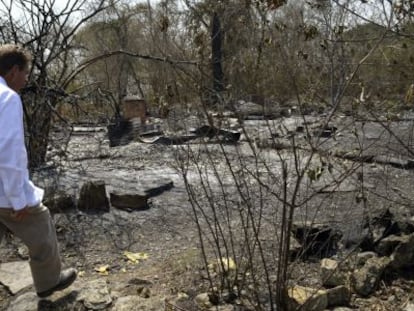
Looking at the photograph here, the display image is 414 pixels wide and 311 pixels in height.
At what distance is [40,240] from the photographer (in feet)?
12.1

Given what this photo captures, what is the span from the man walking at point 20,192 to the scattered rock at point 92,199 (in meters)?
2.11

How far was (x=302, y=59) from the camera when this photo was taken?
148 inches

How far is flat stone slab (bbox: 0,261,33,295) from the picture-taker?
4.30m

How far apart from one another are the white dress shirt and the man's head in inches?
8.9

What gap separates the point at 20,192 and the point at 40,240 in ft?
1.96

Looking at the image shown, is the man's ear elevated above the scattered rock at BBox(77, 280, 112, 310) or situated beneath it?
elevated above

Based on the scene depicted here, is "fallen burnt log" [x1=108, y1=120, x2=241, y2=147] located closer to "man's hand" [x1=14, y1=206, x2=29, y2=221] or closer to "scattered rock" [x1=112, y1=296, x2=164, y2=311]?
"scattered rock" [x1=112, y1=296, x2=164, y2=311]

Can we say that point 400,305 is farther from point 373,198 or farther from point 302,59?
point 373,198

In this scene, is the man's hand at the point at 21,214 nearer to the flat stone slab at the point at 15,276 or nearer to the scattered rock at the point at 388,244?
the flat stone slab at the point at 15,276

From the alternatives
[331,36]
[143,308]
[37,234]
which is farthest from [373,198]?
[37,234]

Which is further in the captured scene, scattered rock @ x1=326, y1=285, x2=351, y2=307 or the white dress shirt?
scattered rock @ x1=326, y1=285, x2=351, y2=307

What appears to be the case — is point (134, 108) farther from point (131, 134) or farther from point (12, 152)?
point (12, 152)

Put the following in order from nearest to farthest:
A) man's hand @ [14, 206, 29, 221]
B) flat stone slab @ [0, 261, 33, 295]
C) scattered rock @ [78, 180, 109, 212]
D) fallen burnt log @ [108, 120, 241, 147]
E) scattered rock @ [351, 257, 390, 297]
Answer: man's hand @ [14, 206, 29, 221] < scattered rock @ [351, 257, 390, 297] < flat stone slab @ [0, 261, 33, 295] < scattered rock @ [78, 180, 109, 212] < fallen burnt log @ [108, 120, 241, 147]

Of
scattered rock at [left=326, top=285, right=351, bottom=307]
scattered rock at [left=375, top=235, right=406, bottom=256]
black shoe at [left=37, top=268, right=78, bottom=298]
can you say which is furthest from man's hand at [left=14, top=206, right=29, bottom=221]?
scattered rock at [left=375, top=235, right=406, bottom=256]
